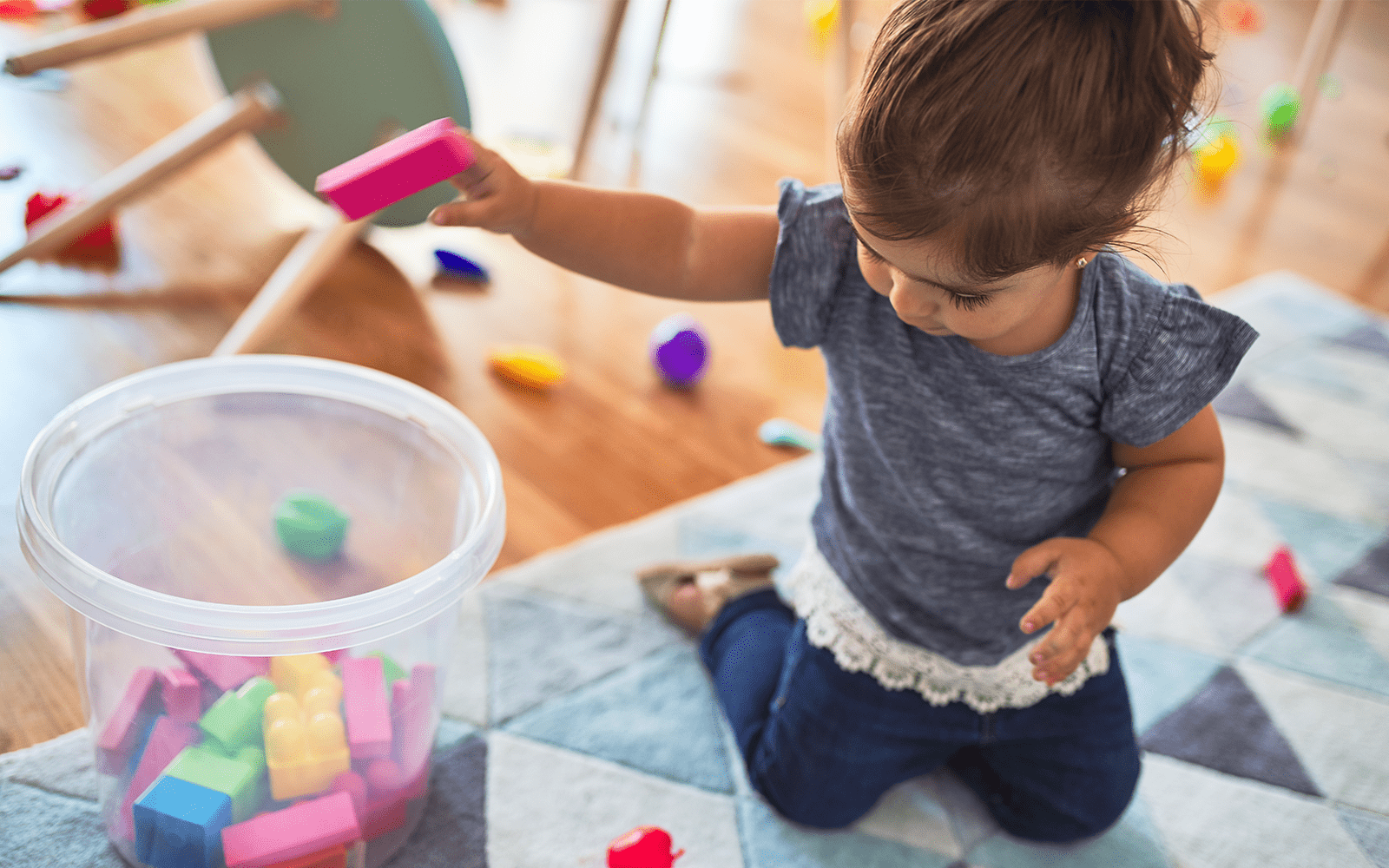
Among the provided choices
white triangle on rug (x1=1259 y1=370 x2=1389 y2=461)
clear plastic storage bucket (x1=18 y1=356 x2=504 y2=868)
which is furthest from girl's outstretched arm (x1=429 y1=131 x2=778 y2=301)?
white triangle on rug (x1=1259 y1=370 x2=1389 y2=461)

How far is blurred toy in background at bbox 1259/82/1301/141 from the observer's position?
197cm

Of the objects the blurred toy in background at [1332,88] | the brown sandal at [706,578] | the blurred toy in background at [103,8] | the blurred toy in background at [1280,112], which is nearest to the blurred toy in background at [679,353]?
the brown sandal at [706,578]

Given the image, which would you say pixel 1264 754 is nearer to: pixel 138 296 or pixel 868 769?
pixel 868 769

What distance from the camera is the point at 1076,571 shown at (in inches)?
23.2

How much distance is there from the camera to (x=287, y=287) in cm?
101

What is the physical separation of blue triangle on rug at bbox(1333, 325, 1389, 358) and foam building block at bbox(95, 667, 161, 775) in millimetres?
1423

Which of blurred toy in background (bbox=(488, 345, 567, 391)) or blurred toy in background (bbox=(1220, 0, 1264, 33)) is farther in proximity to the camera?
blurred toy in background (bbox=(1220, 0, 1264, 33))

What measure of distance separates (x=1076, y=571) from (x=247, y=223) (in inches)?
39.2

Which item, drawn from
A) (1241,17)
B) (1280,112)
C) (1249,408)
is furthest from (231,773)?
(1241,17)

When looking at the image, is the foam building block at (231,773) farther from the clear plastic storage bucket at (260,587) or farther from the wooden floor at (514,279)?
the wooden floor at (514,279)

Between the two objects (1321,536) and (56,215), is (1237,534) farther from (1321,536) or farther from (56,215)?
(56,215)

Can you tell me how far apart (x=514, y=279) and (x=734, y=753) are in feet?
2.16

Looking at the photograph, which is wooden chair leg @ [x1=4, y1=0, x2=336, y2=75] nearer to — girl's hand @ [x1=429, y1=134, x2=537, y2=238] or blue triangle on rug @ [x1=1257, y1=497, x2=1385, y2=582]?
girl's hand @ [x1=429, y1=134, x2=537, y2=238]

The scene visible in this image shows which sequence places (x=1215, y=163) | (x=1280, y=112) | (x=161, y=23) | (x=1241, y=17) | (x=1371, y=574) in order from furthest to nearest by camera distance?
1. (x=1241, y=17)
2. (x=1280, y=112)
3. (x=1215, y=163)
4. (x=1371, y=574)
5. (x=161, y=23)
